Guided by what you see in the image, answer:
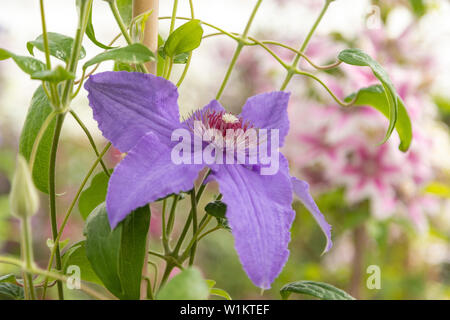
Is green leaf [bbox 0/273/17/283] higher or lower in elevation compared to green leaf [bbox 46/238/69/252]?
lower

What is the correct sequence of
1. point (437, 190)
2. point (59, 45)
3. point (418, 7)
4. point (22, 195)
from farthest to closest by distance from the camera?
point (437, 190)
point (418, 7)
point (59, 45)
point (22, 195)

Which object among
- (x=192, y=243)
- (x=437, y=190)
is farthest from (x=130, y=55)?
(x=437, y=190)

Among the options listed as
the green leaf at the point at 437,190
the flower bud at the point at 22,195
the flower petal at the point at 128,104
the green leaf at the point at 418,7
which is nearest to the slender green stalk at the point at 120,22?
the flower petal at the point at 128,104

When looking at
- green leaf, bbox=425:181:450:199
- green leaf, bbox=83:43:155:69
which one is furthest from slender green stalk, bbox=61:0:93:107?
green leaf, bbox=425:181:450:199

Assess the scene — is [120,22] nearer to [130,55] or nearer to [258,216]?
[130,55]

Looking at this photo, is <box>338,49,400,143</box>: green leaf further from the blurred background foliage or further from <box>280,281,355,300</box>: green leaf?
the blurred background foliage

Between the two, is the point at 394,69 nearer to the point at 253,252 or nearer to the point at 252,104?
the point at 252,104
